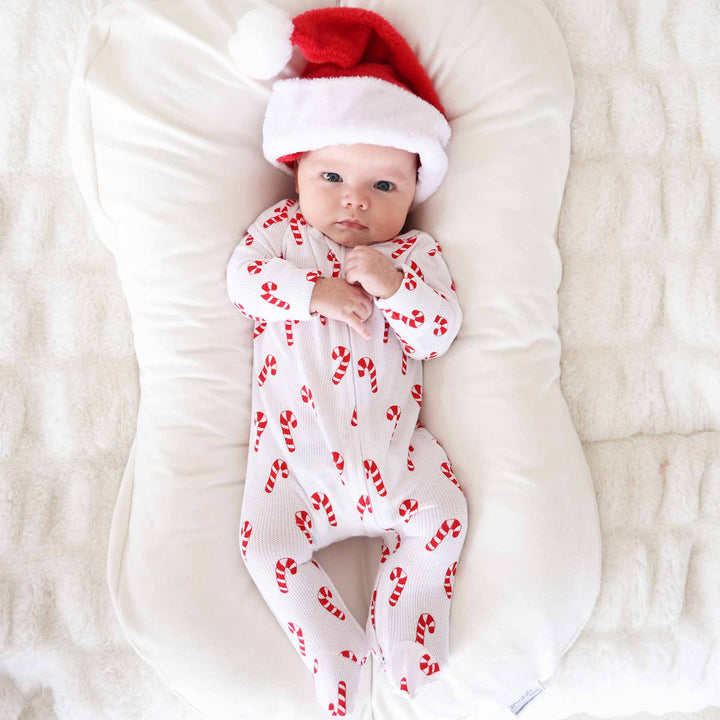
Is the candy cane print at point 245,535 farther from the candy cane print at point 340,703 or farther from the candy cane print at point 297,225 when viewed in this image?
the candy cane print at point 297,225

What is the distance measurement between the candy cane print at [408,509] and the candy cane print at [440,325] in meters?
0.28

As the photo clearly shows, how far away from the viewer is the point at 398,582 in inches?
43.5

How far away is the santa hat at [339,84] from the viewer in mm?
1161

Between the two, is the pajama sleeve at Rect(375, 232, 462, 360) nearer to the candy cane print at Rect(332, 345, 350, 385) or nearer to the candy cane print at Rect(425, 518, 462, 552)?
the candy cane print at Rect(332, 345, 350, 385)

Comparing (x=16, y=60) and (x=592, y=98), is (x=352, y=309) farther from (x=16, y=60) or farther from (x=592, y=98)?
(x=16, y=60)

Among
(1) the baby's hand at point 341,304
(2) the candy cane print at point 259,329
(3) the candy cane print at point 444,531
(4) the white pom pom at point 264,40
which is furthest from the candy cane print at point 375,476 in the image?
(4) the white pom pom at point 264,40

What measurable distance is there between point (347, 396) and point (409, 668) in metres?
0.42

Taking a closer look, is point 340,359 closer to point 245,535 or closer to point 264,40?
point 245,535

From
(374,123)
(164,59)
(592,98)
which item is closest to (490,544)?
(374,123)

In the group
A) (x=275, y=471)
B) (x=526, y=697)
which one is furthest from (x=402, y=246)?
(x=526, y=697)

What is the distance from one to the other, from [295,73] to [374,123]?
255 mm

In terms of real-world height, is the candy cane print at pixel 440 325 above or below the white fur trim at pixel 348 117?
below

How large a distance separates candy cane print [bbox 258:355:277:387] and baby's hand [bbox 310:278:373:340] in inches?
4.9

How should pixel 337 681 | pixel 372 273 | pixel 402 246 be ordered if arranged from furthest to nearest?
pixel 402 246, pixel 372 273, pixel 337 681
